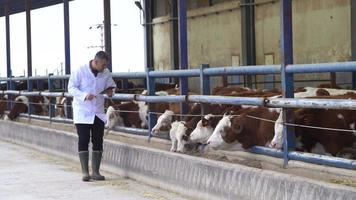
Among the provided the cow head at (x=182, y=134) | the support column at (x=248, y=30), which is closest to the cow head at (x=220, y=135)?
the cow head at (x=182, y=134)

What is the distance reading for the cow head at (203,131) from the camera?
26.1 feet

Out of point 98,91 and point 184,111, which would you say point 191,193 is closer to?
point 184,111

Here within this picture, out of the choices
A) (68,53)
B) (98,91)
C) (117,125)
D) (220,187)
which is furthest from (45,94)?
(220,187)

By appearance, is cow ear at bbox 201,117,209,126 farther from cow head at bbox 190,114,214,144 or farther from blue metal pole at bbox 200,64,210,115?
blue metal pole at bbox 200,64,210,115

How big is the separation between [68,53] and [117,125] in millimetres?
4075

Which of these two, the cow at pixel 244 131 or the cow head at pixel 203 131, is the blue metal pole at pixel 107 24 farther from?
the cow at pixel 244 131

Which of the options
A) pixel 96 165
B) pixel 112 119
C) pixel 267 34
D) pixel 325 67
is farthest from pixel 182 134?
pixel 267 34

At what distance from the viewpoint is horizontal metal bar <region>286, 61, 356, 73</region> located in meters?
5.65

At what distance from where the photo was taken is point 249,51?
19031 mm

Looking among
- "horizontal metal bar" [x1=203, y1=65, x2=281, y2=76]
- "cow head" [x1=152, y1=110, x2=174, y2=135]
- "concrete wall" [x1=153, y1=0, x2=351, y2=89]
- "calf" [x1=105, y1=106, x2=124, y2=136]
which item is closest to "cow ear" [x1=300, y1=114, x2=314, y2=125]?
"horizontal metal bar" [x1=203, y1=65, x2=281, y2=76]

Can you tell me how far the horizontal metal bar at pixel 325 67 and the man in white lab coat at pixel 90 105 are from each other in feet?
11.3

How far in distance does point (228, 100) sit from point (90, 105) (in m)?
2.48

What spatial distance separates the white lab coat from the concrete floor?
93 centimetres

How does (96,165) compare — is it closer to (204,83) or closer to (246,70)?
(204,83)
